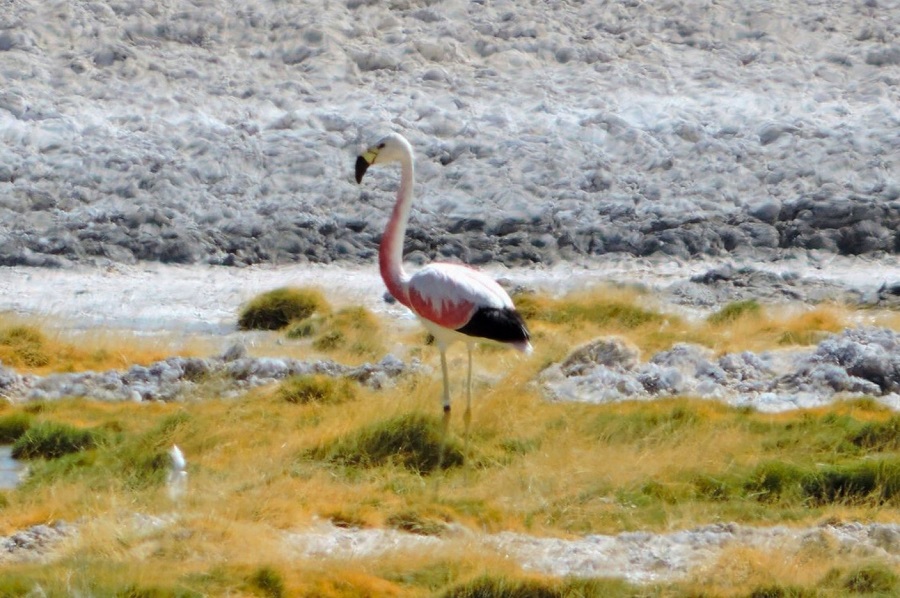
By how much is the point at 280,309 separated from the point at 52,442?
24.3ft

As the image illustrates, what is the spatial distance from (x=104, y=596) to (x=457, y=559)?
6.35ft

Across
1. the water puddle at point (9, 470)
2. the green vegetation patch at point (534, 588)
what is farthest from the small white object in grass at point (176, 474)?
the green vegetation patch at point (534, 588)

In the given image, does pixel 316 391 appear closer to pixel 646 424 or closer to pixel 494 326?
pixel 494 326

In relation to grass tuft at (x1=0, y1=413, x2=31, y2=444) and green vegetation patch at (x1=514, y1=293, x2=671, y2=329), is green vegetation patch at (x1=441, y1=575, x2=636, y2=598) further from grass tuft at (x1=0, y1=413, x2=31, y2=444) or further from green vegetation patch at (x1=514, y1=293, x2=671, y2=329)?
green vegetation patch at (x1=514, y1=293, x2=671, y2=329)

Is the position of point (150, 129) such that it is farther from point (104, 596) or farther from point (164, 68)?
point (104, 596)

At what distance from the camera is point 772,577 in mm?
9391

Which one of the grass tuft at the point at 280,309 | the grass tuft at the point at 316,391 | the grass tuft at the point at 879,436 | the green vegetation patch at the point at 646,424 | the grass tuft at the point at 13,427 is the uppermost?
the grass tuft at the point at 879,436

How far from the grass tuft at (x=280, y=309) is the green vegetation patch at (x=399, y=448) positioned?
24.5 feet

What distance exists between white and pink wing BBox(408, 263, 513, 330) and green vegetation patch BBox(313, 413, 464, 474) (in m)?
0.75

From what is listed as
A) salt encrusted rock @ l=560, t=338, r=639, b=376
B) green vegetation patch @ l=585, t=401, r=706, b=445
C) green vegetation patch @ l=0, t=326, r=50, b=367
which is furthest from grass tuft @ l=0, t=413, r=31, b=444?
salt encrusted rock @ l=560, t=338, r=639, b=376

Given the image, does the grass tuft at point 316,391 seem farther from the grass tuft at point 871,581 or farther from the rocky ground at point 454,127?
the rocky ground at point 454,127

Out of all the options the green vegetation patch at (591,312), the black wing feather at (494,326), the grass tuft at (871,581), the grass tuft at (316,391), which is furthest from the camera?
the green vegetation patch at (591,312)

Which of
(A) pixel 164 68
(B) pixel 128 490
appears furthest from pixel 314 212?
(B) pixel 128 490

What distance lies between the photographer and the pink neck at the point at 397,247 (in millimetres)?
13281
